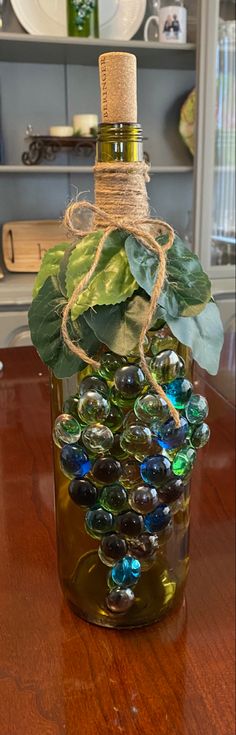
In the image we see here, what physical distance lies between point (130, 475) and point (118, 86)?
0.77 ft

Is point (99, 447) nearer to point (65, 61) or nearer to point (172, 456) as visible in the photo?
point (172, 456)

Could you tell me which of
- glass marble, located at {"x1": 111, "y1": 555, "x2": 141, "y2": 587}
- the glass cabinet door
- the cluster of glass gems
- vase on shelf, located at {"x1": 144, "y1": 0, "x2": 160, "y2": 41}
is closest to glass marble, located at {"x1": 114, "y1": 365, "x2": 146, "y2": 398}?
the cluster of glass gems

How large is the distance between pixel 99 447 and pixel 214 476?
0.29 metres

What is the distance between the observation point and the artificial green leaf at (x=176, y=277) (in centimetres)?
33

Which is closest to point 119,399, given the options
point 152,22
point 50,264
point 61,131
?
point 50,264

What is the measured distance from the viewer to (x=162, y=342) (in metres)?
0.37

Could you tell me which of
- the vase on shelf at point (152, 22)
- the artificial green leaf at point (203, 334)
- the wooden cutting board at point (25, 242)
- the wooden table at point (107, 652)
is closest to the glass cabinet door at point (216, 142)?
the vase on shelf at point (152, 22)

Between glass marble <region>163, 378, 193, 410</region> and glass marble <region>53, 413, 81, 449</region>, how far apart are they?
2.3 inches

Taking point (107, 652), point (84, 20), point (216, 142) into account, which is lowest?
point (107, 652)

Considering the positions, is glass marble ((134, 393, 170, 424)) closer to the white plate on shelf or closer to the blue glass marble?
the blue glass marble

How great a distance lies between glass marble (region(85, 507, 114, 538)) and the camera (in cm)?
37

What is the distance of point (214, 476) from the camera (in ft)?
2.02

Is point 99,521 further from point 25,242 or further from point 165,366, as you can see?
point 25,242

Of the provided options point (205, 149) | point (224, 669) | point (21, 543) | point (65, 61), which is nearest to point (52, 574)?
point (21, 543)
